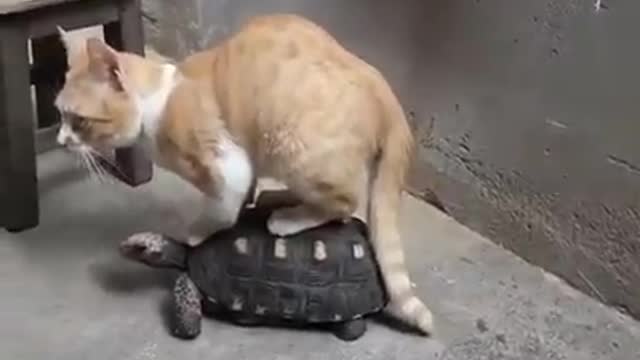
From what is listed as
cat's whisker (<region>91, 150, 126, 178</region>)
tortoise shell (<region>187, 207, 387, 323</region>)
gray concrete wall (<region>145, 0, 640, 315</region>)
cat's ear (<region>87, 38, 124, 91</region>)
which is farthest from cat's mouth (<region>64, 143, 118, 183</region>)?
gray concrete wall (<region>145, 0, 640, 315</region>)

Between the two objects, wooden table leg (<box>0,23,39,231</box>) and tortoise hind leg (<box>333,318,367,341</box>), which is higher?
wooden table leg (<box>0,23,39,231</box>)

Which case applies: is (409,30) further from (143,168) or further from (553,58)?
(143,168)

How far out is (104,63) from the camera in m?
1.85

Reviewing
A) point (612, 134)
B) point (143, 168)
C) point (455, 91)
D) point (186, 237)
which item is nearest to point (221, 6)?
point (143, 168)

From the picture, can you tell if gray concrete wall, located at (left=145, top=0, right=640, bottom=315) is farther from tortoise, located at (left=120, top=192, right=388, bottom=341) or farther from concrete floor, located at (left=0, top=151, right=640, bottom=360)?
tortoise, located at (left=120, top=192, right=388, bottom=341)

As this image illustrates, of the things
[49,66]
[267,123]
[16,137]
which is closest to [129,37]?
[49,66]

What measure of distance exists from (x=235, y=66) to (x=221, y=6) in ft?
3.10

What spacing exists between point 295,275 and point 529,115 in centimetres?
54

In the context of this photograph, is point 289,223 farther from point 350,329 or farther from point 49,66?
point 49,66

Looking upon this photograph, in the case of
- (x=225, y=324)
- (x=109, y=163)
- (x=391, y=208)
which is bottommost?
(x=225, y=324)

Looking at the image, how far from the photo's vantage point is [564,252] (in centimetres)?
213

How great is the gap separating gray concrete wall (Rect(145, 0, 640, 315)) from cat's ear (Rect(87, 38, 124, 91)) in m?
0.66

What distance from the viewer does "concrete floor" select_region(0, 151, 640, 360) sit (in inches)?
75.0

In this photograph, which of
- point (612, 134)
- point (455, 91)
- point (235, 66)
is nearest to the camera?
point (235, 66)
